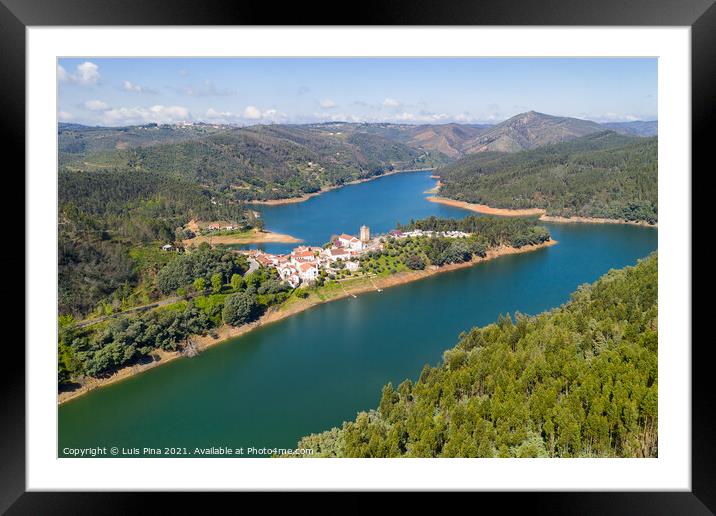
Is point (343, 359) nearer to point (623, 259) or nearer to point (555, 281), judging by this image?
point (555, 281)

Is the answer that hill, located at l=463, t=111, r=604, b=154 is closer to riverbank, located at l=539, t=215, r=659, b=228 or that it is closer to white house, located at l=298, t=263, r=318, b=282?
riverbank, located at l=539, t=215, r=659, b=228

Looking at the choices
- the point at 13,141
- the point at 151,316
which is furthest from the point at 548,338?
the point at 151,316

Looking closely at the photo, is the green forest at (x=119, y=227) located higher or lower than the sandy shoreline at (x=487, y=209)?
lower

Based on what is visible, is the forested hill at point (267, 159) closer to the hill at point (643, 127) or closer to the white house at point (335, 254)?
the white house at point (335, 254)

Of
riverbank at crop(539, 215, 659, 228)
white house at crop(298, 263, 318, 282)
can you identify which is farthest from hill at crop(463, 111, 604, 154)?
white house at crop(298, 263, 318, 282)

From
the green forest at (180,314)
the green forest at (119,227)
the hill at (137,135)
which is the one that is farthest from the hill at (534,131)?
the green forest at (180,314)

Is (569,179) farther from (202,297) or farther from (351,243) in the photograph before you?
(202,297)

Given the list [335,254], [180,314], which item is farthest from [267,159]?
[180,314]
